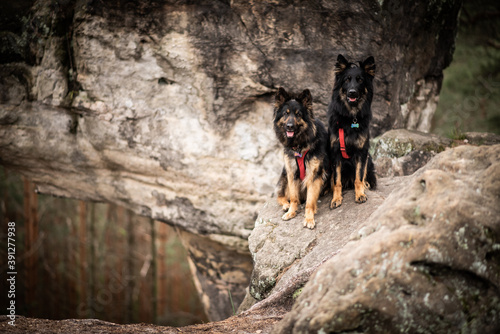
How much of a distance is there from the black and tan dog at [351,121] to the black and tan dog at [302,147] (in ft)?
0.64

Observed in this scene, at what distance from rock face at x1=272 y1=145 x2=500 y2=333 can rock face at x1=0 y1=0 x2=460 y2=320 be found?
175 inches

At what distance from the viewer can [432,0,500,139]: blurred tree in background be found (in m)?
10.6

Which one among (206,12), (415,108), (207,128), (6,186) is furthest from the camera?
(6,186)

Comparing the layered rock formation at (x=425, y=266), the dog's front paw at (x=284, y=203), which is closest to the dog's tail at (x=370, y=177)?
the dog's front paw at (x=284, y=203)

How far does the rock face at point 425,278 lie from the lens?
254 cm

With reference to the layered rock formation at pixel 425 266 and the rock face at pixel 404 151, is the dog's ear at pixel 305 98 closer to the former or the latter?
the layered rock formation at pixel 425 266

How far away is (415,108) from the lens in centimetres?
787

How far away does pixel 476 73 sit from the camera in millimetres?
12164

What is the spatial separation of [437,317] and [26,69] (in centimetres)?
821

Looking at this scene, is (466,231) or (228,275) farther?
(228,275)

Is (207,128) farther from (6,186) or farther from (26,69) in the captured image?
(6,186)

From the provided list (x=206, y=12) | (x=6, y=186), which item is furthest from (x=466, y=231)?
(x=6, y=186)

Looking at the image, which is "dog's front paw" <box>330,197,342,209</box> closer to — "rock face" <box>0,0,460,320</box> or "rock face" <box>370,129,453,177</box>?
"rock face" <box>370,129,453,177</box>

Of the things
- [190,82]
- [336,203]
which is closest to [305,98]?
[336,203]
